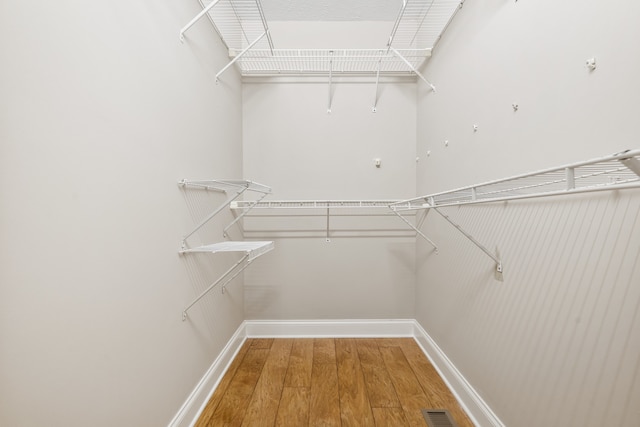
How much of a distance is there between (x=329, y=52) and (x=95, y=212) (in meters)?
1.88

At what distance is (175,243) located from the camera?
1303 mm

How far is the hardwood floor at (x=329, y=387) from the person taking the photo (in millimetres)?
1506

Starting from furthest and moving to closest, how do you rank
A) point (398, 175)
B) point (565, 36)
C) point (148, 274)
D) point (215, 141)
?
point (398, 175), point (215, 141), point (148, 274), point (565, 36)

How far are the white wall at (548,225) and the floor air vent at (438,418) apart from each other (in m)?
0.23

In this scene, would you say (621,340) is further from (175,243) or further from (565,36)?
(175,243)

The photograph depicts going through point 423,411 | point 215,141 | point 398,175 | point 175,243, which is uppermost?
point 215,141

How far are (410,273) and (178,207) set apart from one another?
5.94 feet

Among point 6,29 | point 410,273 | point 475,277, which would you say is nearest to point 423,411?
point 475,277

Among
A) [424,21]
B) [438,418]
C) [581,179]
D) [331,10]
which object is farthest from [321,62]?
[438,418]

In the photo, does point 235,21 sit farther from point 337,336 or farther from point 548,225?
point 337,336

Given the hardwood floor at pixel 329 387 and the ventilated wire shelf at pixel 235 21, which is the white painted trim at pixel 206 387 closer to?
the hardwood floor at pixel 329 387

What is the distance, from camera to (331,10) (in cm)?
224

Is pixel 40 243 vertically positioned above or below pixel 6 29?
below

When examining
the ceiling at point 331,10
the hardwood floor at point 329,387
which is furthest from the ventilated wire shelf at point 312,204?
the ceiling at point 331,10
